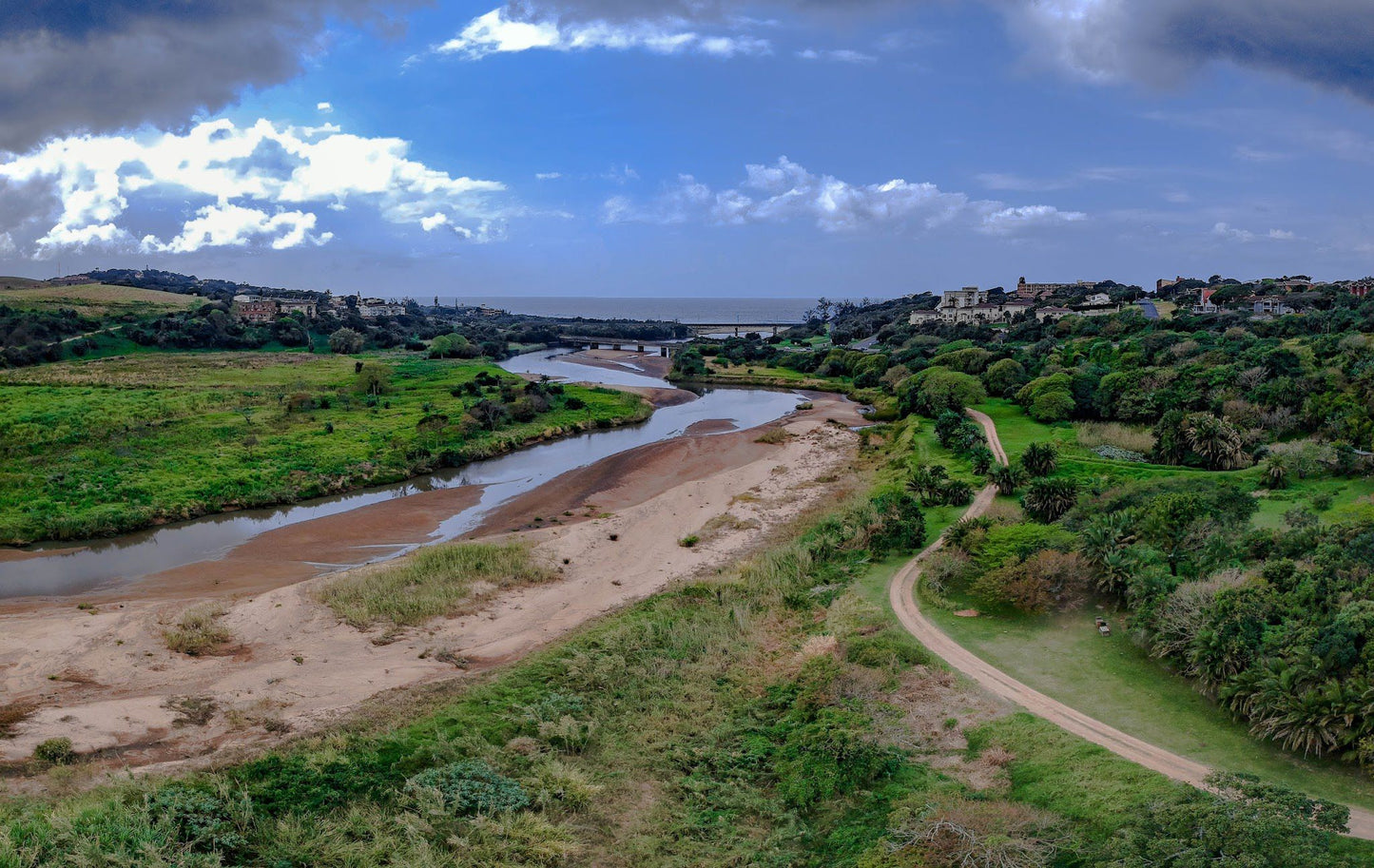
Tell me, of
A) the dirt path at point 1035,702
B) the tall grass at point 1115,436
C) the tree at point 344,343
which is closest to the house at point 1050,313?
the tall grass at point 1115,436

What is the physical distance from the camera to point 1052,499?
2881cm

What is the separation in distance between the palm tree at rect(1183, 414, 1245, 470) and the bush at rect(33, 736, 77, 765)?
129ft

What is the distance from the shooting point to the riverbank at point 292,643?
16719 millimetres

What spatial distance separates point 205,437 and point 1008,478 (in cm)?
4369

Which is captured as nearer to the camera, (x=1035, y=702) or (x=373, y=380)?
(x=1035, y=702)

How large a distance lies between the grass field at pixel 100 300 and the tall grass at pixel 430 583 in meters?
98.7

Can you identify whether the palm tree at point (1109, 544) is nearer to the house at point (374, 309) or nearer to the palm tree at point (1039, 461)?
the palm tree at point (1039, 461)

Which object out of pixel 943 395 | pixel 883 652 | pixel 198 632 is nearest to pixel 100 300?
pixel 198 632

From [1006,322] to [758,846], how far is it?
11064 cm

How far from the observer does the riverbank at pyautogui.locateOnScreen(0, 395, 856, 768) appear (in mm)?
16719

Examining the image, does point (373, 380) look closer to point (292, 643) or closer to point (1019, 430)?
point (292, 643)

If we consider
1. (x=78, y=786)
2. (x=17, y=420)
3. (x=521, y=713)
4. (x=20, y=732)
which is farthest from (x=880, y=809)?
(x=17, y=420)

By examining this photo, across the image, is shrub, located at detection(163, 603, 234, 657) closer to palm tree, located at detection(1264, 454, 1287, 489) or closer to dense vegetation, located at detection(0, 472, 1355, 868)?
dense vegetation, located at detection(0, 472, 1355, 868)

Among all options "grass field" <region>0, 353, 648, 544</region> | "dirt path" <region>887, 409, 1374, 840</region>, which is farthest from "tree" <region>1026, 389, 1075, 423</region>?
"grass field" <region>0, 353, 648, 544</region>
